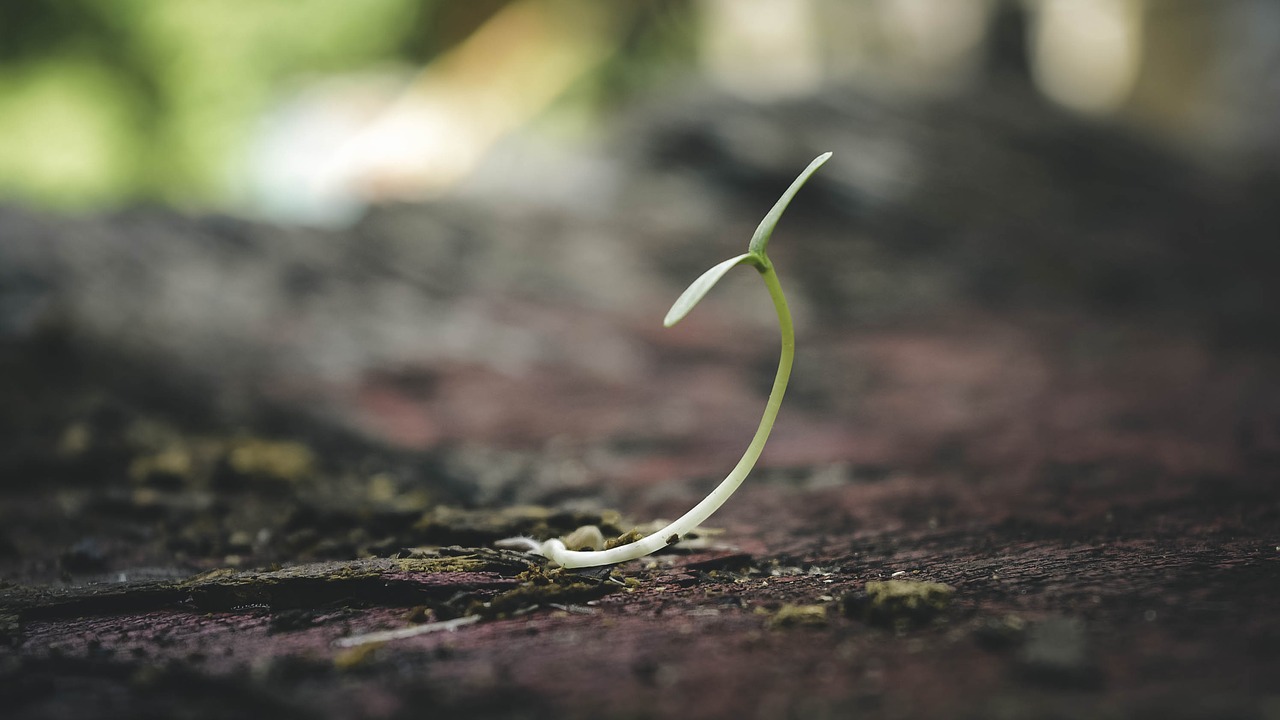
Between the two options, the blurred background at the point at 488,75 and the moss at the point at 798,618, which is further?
the blurred background at the point at 488,75

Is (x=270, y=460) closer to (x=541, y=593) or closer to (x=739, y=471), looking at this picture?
(x=541, y=593)

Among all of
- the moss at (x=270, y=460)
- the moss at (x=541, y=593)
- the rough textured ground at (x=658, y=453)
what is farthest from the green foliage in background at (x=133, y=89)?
the moss at (x=541, y=593)

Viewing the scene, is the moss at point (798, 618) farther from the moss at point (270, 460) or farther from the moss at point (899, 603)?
the moss at point (270, 460)

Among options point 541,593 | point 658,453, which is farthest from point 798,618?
point 658,453

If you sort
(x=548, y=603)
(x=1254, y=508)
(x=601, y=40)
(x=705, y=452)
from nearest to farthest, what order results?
(x=548, y=603)
(x=1254, y=508)
(x=705, y=452)
(x=601, y=40)

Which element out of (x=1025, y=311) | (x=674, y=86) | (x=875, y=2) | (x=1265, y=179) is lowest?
(x=1025, y=311)

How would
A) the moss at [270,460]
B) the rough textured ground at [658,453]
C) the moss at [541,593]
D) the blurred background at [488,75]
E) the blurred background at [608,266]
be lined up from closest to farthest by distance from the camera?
the rough textured ground at [658,453], the moss at [541,593], the moss at [270,460], the blurred background at [608,266], the blurred background at [488,75]

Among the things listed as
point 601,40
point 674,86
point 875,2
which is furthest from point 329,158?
point 875,2

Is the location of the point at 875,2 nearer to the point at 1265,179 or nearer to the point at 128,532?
the point at 1265,179
